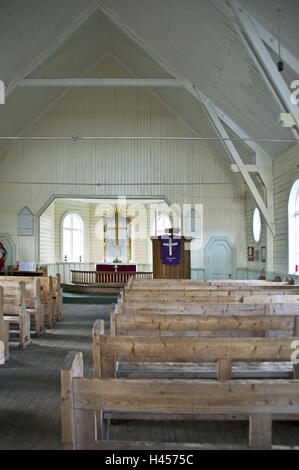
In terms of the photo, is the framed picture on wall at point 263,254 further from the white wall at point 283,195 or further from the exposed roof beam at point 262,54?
the exposed roof beam at point 262,54

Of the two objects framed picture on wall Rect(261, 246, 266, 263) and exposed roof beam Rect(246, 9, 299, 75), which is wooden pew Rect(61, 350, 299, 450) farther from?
framed picture on wall Rect(261, 246, 266, 263)

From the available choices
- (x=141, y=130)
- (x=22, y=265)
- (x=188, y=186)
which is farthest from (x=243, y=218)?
(x=22, y=265)

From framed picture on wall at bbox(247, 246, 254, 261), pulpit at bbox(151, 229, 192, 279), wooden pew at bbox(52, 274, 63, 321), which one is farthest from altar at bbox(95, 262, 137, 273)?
wooden pew at bbox(52, 274, 63, 321)

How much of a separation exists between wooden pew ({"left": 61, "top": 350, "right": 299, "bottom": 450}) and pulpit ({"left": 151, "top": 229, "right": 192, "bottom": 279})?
905 centimetres

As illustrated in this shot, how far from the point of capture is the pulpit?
10672mm

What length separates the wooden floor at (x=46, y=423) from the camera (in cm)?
289

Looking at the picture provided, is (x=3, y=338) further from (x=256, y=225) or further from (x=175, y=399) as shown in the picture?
(x=256, y=225)

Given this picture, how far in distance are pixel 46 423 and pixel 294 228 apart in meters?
6.98

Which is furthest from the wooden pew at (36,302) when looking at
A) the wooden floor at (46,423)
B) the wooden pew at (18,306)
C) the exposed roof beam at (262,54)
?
the exposed roof beam at (262,54)

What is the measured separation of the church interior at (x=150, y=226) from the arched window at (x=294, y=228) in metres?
0.04

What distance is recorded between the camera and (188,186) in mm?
13367

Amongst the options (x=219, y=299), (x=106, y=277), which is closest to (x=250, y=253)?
(x=106, y=277)

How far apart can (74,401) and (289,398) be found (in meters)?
0.79

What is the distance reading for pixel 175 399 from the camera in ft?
5.06
